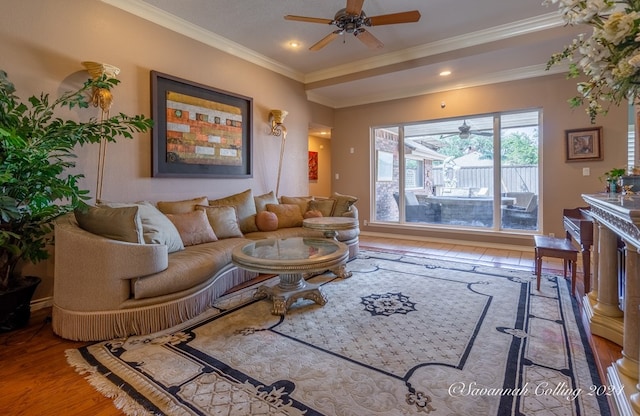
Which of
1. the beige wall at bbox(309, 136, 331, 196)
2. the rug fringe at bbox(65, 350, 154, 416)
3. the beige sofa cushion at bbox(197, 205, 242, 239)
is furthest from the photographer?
the beige wall at bbox(309, 136, 331, 196)

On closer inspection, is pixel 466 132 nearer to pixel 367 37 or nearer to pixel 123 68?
pixel 367 37

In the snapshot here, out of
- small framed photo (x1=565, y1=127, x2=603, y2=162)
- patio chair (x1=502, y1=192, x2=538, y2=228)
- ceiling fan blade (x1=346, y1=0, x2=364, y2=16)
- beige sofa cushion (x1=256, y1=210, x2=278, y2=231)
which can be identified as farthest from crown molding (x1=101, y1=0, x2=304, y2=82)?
small framed photo (x1=565, y1=127, x2=603, y2=162)

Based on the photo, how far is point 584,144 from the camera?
424cm

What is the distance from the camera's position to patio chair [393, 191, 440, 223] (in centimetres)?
575

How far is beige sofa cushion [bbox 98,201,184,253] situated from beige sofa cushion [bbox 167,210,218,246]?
5.0 inches

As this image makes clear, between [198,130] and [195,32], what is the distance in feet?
3.97

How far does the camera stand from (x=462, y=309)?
98.3 inches

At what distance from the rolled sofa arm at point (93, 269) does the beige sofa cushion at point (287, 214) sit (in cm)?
215

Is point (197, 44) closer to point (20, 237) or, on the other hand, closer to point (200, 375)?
point (20, 237)

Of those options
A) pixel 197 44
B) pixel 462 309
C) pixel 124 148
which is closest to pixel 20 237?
pixel 124 148

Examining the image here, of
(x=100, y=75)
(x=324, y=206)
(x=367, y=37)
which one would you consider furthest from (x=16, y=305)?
(x=367, y=37)

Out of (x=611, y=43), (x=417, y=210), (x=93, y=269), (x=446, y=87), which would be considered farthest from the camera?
(x=417, y=210)

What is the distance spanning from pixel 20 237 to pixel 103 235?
1.64 feet

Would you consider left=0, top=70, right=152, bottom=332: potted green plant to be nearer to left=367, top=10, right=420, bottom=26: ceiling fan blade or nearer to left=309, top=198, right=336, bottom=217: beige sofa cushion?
left=367, top=10, right=420, bottom=26: ceiling fan blade
